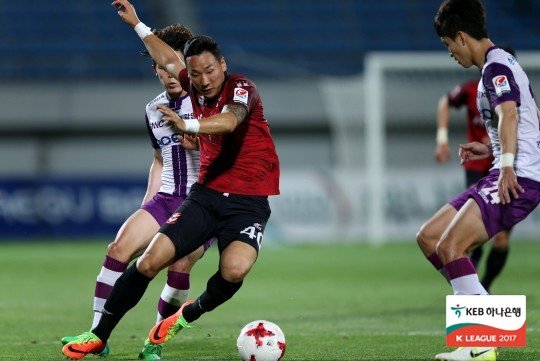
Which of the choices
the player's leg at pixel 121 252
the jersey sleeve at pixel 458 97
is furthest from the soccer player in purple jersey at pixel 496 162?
the jersey sleeve at pixel 458 97

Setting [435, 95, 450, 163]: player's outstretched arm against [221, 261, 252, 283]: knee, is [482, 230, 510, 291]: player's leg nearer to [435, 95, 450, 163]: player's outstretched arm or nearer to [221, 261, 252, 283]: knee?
[435, 95, 450, 163]: player's outstretched arm

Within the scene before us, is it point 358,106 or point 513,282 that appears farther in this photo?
point 358,106

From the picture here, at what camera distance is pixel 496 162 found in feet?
20.2

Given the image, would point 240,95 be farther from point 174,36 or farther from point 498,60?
point 498,60

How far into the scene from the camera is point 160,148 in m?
7.32

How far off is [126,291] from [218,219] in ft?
2.34

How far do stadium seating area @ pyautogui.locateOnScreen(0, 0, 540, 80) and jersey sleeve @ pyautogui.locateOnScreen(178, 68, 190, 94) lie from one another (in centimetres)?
1607

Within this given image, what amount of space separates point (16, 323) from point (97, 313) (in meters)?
1.96

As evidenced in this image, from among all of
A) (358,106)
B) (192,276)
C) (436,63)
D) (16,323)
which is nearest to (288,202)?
(358,106)

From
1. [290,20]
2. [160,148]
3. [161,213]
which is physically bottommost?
[161,213]

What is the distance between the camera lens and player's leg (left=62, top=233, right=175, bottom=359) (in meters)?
6.04

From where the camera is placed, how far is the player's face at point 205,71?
614 cm

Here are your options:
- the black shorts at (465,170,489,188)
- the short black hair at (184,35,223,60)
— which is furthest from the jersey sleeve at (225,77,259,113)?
the black shorts at (465,170,489,188)

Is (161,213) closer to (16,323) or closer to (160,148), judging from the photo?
(160,148)
